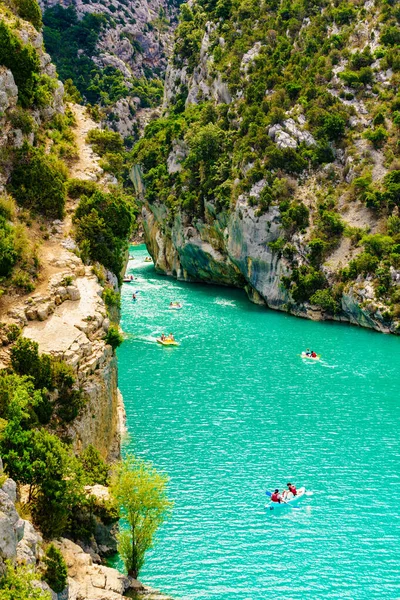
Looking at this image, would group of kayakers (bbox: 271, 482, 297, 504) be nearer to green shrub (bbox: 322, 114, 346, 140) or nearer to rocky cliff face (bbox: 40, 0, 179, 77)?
green shrub (bbox: 322, 114, 346, 140)

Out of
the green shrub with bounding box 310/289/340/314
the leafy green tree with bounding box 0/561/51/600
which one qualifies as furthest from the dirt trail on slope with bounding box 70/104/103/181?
the green shrub with bounding box 310/289/340/314

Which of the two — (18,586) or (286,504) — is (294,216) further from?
(18,586)

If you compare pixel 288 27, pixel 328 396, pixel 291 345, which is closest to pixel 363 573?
pixel 328 396

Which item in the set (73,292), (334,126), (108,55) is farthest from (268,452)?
(108,55)

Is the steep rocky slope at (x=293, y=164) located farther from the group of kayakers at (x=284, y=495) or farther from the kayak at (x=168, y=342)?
the group of kayakers at (x=284, y=495)

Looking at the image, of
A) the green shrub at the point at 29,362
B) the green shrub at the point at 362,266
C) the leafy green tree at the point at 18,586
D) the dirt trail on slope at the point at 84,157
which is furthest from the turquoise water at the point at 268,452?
the dirt trail on slope at the point at 84,157
